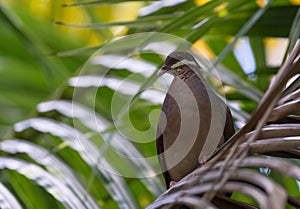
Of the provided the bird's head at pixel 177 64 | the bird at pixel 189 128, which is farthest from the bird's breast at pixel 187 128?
the bird's head at pixel 177 64

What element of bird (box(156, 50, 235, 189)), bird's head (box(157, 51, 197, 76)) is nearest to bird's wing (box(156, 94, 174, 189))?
bird (box(156, 50, 235, 189))

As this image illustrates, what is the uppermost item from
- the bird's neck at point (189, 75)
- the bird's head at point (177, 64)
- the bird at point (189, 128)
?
the bird's head at point (177, 64)

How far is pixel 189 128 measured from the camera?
1335mm

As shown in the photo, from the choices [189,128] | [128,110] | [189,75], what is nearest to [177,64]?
[189,75]

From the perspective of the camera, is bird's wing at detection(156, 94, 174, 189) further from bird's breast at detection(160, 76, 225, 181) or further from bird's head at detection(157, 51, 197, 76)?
bird's head at detection(157, 51, 197, 76)

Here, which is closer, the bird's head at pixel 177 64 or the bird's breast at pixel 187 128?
the bird's breast at pixel 187 128

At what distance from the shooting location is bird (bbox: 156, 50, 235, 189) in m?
1.27

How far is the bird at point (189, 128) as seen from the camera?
1.27 m

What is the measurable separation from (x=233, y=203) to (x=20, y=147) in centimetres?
63

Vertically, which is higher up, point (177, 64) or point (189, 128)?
point (177, 64)

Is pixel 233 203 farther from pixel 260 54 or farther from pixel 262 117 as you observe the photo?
pixel 260 54

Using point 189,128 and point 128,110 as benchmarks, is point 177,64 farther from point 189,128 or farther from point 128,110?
point 128,110

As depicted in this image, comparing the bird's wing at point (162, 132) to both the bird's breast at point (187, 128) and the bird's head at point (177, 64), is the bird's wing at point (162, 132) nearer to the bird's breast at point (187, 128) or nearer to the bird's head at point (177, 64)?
the bird's breast at point (187, 128)

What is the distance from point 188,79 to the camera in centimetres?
144
